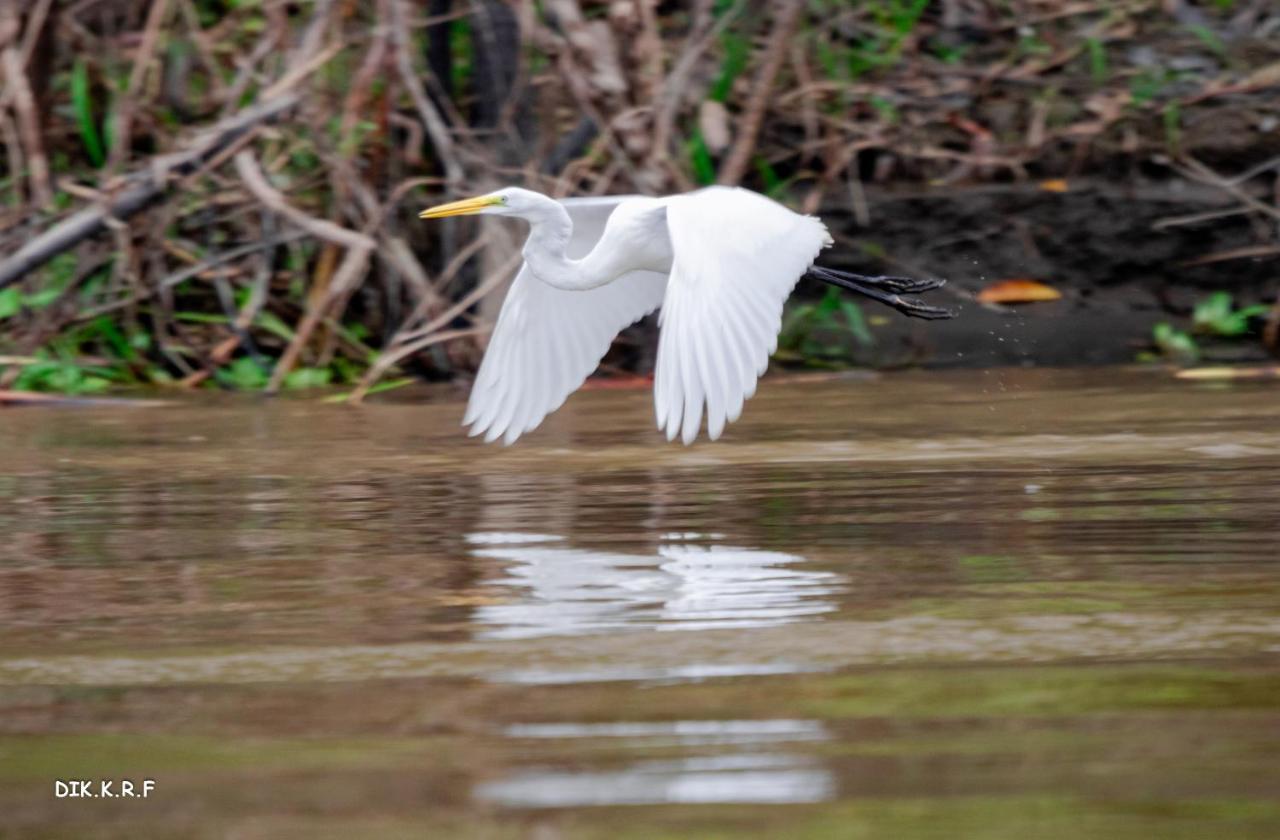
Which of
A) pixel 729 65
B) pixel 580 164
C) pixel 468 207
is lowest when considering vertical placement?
pixel 468 207

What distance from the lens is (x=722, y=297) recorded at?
355 cm

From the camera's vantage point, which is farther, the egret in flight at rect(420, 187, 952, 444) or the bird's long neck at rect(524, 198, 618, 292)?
the bird's long neck at rect(524, 198, 618, 292)

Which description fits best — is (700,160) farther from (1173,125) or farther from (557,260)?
(557,260)

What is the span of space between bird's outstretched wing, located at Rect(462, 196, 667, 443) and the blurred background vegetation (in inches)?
57.2

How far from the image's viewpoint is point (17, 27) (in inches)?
273

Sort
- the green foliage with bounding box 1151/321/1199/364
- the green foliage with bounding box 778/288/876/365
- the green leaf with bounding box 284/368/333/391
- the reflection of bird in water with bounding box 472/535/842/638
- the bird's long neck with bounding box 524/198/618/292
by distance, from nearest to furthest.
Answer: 1. the reflection of bird in water with bounding box 472/535/842/638
2. the bird's long neck with bounding box 524/198/618/292
3. the green leaf with bounding box 284/368/333/391
4. the green foliage with bounding box 1151/321/1199/364
5. the green foliage with bounding box 778/288/876/365

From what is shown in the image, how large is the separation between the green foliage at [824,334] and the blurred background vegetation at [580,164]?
0.04 ft

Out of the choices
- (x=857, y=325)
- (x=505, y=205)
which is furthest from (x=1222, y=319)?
(x=505, y=205)

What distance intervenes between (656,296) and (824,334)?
2.32m

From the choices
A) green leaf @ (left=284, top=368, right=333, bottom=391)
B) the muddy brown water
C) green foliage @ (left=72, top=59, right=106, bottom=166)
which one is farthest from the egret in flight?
green foliage @ (left=72, top=59, right=106, bottom=166)

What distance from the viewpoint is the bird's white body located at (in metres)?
3.39

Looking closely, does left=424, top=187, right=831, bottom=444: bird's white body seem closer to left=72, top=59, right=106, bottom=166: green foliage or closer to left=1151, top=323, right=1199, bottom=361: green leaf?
left=1151, top=323, right=1199, bottom=361: green leaf

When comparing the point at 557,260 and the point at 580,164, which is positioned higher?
the point at 580,164

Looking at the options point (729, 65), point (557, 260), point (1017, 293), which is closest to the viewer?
point (557, 260)
